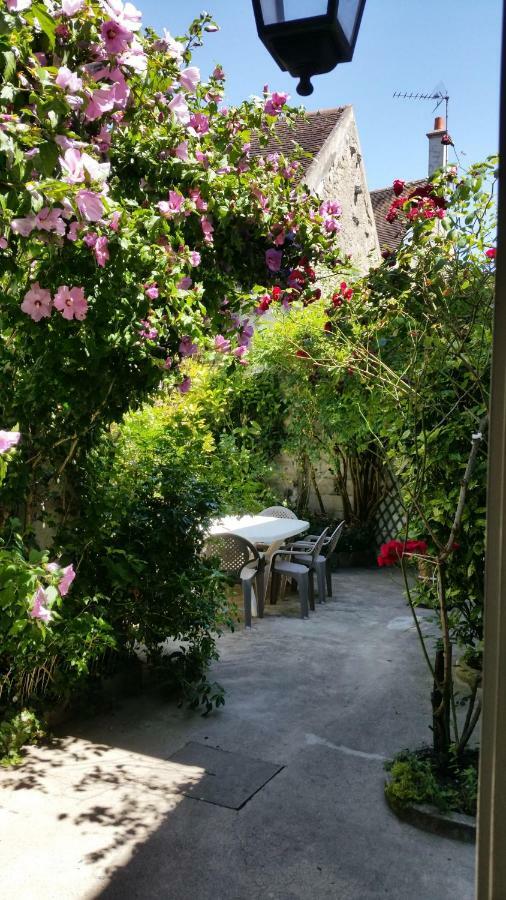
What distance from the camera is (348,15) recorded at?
1510 millimetres

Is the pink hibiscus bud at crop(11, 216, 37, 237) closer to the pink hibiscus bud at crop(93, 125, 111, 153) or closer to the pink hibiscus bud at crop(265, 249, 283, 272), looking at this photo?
the pink hibiscus bud at crop(93, 125, 111, 153)

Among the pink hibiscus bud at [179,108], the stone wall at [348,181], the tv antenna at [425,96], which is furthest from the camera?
the stone wall at [348,181]

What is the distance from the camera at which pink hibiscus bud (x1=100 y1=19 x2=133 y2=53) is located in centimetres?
184

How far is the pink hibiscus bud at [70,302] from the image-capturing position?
7.83ft

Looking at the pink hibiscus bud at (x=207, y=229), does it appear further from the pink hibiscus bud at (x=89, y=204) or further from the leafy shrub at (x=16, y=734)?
the leafy shrub at (x=16, y=734)

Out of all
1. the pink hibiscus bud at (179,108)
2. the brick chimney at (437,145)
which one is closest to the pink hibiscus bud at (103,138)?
the pink hibiscus bud at (179,108)

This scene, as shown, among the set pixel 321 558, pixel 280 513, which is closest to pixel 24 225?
pixel 321 558

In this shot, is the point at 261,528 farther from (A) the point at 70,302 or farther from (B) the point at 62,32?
(B) the point at 62,32

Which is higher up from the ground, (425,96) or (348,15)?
(425,96)

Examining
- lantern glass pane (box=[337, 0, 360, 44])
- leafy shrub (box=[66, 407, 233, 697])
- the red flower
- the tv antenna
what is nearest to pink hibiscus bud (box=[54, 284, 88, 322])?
lantern glass pane (box=[337, 0, 360, 44])

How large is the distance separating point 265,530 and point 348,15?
4947 mm

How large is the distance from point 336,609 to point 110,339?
4.26 m

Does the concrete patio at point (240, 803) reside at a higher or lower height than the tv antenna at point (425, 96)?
lower

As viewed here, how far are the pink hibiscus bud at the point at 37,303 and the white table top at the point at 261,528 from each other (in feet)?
11.0
